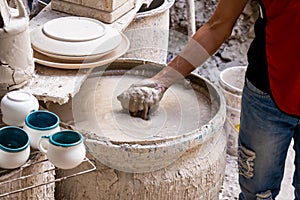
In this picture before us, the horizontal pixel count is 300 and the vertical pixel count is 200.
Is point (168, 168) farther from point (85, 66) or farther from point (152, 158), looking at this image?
point (85, 66)

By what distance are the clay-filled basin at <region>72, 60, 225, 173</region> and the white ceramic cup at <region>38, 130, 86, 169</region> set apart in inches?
9.0

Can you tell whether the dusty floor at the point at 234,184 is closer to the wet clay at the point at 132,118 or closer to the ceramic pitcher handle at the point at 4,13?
the wet clay at the point at 132,118

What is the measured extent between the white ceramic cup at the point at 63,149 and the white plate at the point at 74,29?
1.81 ft

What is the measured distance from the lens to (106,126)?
1.53 meters

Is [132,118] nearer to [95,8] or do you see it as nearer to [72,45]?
[72,45]

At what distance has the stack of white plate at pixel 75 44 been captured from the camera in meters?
1.59

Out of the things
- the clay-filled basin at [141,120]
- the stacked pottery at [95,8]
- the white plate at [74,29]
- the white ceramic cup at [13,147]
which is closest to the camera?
the white ceramic cup at [13,147]

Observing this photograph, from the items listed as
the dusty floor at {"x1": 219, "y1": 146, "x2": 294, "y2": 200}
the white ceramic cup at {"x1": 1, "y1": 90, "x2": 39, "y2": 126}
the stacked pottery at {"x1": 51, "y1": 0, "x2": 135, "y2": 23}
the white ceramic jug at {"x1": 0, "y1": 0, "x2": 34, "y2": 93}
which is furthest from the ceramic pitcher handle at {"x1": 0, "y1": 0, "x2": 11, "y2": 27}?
the dusty floor at {"x1": 219, "y1": 146, "x2": 294, "y2": 200}

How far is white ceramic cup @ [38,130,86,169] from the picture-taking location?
44.4 inches

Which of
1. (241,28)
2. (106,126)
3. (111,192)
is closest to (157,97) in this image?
(106,126)

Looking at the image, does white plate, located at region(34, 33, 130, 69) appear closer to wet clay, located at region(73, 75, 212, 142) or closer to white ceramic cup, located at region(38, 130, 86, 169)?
wet clay, located at region(73, 75, 212, 142)

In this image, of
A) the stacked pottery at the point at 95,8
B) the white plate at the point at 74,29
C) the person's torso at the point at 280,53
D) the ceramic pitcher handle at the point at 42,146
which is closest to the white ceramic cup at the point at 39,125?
the ceramic pitcher handle at the point at 42,146

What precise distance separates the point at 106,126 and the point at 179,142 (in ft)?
0.83

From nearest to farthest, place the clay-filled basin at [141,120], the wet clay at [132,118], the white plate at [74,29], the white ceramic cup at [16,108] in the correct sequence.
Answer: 1. the white ceramic cup at [16,108]
2. the clay-filled basin at [141,120]
3. the wet clay at [132,118]
4. the white plate at [74,29]
